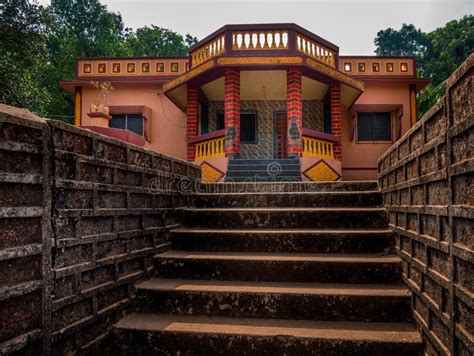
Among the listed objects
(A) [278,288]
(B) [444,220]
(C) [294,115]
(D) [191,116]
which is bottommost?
(A) [278,288]

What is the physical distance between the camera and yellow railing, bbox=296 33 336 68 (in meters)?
7.59

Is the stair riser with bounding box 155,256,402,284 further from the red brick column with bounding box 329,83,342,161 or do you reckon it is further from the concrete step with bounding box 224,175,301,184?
the red brick column with bounding box 329,83,342,161

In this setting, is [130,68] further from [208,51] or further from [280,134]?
[280,134]

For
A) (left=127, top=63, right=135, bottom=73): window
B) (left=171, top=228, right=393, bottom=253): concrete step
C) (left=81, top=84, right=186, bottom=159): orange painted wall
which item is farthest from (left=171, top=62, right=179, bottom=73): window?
(left=171, top=228, right=393, bottom=253): concrete step

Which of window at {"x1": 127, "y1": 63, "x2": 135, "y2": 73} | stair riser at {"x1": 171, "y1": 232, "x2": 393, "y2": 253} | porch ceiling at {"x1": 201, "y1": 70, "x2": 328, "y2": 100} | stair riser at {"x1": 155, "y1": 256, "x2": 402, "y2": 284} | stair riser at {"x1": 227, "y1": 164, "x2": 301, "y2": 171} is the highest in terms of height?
window at {"x1": 127, "y1": 63, "x2": 135, "y2": 73}

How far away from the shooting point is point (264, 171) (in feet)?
23.3

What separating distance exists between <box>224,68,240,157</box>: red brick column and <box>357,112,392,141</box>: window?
15.8ft

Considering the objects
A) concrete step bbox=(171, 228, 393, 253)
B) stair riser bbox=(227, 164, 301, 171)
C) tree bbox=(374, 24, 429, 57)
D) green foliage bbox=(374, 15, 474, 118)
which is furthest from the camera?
tree bbox=(374, 24, 429, 57)

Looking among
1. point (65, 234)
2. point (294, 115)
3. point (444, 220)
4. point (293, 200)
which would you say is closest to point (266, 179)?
point (294, 115)

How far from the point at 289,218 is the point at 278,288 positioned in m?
0.99

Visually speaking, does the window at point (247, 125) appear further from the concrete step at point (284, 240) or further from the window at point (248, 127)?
the concrete step at point (284, 240)

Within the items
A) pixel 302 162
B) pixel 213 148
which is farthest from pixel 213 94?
pixel 302 162

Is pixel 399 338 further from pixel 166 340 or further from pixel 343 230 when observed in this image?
pixel 166 340

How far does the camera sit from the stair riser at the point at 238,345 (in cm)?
209
